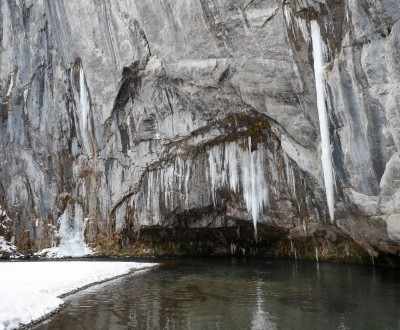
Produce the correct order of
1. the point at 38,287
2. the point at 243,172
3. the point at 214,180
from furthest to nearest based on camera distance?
1. the point at 214,180
2. the point at 243,172
3. the point at 38,287

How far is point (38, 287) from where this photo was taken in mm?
12922

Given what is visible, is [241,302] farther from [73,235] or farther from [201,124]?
[73,235]

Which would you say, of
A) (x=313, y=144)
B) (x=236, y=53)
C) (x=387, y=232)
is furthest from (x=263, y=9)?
(x=387, y=232)

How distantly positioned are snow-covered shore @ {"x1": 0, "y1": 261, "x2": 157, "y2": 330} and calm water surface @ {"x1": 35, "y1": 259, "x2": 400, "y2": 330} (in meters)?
0.48

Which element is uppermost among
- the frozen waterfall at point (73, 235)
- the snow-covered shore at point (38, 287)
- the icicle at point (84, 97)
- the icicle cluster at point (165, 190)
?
the icicle at point (84, 97)

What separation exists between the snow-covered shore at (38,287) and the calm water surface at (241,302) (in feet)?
1.56

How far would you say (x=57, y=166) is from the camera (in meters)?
32.9

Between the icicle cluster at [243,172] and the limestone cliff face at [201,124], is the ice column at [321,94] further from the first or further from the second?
the icicle cluster at [243,172]

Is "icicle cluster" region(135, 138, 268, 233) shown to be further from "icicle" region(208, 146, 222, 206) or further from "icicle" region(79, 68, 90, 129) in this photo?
"icicle" region(79, 68, 90, 129)

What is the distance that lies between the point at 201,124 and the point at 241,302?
14.5 metres

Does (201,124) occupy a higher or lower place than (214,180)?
higher

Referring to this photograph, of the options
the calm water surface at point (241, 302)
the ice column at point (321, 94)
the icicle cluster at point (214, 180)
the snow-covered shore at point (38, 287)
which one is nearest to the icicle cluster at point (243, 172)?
the icicle cluster at point (214, 180)

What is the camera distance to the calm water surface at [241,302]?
1012 cm

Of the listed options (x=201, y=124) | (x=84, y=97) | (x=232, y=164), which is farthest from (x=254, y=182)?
(x=84, y=97)
